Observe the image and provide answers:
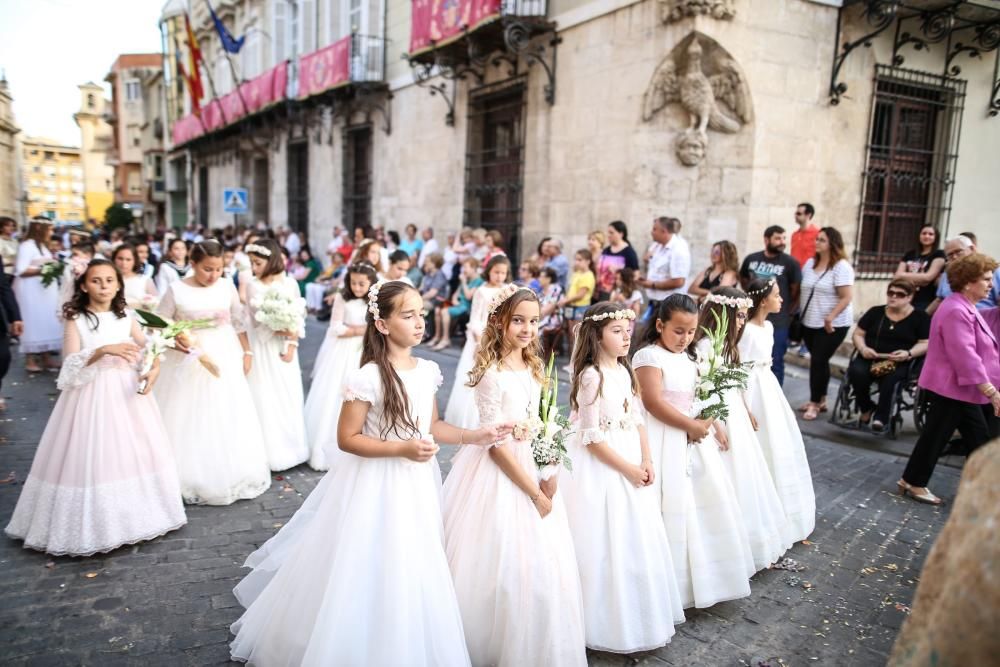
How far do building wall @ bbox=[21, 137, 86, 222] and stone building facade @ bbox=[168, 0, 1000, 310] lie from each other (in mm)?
102107

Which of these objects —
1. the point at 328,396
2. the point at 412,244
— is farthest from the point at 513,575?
the point at 412,244

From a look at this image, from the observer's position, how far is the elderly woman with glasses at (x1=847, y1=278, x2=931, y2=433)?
259 inches

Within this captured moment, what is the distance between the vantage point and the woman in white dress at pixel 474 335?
21.1ft

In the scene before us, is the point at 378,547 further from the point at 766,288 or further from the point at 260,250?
the point at 260,250

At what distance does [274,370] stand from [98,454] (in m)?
Answer: 1.95

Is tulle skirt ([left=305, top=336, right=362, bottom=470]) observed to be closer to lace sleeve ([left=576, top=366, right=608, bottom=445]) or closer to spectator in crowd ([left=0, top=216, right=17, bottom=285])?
lace sleeve ([left=576, top=366, right=608, bottom=445])

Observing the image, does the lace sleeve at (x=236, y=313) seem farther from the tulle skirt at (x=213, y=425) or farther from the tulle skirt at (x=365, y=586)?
the tulle skirt at (x=365, y=586)

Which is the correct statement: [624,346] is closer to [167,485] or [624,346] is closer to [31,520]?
[167,485]

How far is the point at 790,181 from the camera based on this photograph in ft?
31.8

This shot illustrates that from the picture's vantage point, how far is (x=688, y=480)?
3.59 metres

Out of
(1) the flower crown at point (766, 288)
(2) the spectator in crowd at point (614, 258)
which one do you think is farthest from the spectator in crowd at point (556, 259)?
(1) the flower crown at point (766, 288)

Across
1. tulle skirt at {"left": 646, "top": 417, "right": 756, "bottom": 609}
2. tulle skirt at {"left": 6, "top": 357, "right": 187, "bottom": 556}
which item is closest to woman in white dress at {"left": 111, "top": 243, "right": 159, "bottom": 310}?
tulle skirt at {"left": 6, "top": 357, "right": 187, "bottom": 556}

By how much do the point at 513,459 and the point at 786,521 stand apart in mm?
2347

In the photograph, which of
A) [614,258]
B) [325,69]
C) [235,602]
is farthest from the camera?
[325,69]
